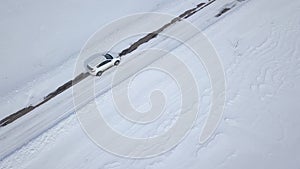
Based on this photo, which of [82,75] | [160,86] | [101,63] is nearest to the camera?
[160,86]

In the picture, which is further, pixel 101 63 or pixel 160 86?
pixel 101 63

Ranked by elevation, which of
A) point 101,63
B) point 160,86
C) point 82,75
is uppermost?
point 82,75

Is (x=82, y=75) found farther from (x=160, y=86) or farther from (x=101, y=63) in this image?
(x=160, y=86)

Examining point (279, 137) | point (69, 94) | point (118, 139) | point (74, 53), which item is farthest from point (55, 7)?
point (279, 137)

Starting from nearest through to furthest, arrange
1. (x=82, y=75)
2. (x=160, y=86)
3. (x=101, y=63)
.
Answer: (x=160, y=86), (x=101, y=63), (x=82, y=75)

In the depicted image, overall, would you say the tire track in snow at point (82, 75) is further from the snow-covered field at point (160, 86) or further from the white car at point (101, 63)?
the white car at point (101, 63)

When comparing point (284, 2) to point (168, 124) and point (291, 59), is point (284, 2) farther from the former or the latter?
point (168, 124)

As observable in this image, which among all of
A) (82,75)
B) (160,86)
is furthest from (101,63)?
(160,86)
